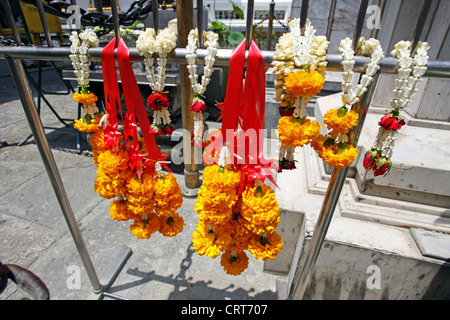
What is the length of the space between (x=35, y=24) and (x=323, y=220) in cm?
485

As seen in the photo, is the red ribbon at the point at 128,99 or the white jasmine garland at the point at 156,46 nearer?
the white jasmine garland at the point at 156,46

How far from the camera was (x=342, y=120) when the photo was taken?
81 cm

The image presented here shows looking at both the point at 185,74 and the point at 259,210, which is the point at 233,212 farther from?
the point at 185,74

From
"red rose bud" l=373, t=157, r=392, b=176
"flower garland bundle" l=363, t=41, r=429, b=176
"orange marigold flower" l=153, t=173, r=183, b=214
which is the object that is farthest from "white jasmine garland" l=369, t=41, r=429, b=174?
"orange marigold flower" l=153, t=173, r=183, b=214

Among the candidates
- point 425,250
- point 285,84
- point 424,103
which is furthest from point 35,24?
point 425,250

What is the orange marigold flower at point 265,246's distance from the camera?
1.03 metres

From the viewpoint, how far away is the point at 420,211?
5.43ft

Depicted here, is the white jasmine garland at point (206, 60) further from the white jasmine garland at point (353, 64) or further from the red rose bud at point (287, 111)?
the white jasmine garland at point (353, 64)

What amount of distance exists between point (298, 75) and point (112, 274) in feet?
6.65

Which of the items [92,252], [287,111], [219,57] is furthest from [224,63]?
[92,252]

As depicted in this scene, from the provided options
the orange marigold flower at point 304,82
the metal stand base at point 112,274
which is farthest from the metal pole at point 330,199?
the metal stand base at point 112,274
